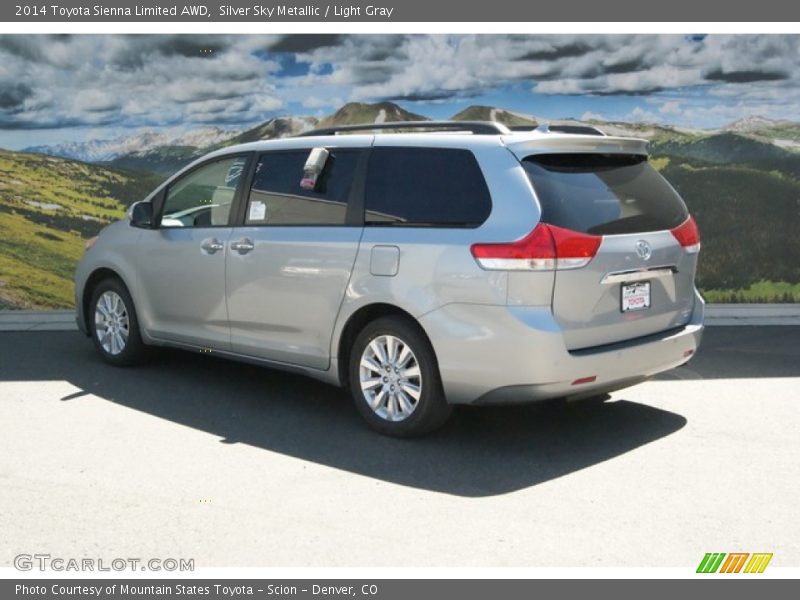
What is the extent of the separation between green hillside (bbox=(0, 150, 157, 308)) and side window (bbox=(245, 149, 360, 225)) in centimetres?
534

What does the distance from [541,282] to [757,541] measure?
1.69 meters

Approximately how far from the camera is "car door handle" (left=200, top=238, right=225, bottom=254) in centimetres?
697

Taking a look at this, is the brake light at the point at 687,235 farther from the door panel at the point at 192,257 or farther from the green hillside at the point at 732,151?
the green hillside at the point at 732,151

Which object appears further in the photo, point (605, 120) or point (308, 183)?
point (605, 120)

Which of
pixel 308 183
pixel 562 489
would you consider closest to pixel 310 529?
pixel 562 489

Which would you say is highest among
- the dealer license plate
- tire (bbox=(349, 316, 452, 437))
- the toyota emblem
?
the toyota emblem

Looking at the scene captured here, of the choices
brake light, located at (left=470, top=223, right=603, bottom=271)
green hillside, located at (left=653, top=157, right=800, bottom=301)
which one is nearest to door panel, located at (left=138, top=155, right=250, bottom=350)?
brake light, located at (left=470, top=223, right=603, bottom=271)

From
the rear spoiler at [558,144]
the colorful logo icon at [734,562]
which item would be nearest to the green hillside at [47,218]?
the rear spoiler at [558,144]

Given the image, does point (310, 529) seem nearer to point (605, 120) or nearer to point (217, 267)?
point (217, 267)

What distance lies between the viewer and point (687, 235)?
6.16 metres

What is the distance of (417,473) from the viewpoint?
17.7 feet

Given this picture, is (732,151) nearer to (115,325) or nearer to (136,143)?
(136,143)

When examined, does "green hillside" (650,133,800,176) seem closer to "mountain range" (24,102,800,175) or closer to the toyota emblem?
"mountain range" (24,102,800,175)

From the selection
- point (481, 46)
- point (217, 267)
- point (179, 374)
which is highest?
point (481, 46)
